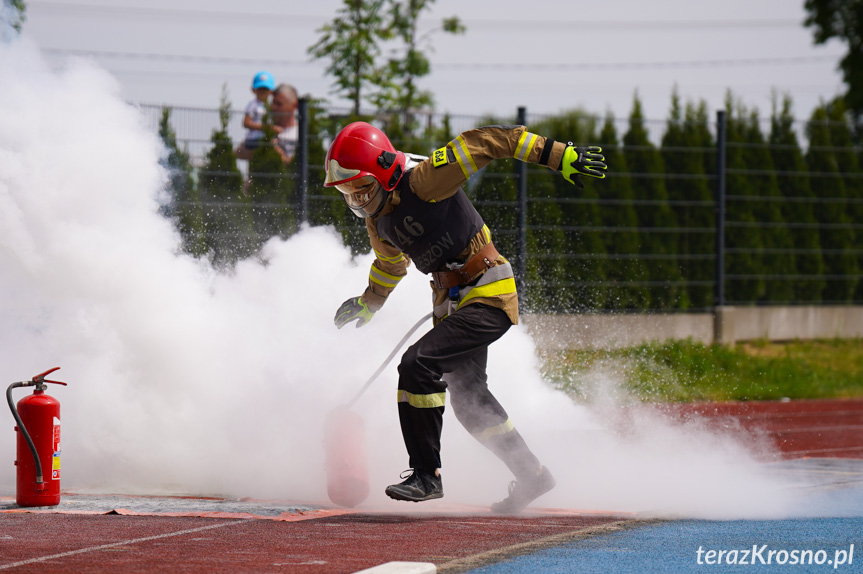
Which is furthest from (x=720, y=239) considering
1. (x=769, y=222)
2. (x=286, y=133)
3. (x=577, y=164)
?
(x=577, y=164)

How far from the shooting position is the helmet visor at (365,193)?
20.4 ft

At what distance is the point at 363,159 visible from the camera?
6152 millimetres

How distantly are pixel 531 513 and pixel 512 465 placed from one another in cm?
28

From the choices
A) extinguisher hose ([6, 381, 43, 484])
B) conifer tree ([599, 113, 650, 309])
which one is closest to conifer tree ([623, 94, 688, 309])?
conifer tree ([599, 113, 650, 309])

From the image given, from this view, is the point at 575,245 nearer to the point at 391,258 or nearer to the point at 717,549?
the point at 391,258

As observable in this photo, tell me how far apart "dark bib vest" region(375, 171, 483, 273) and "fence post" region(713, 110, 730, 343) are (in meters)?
9.45

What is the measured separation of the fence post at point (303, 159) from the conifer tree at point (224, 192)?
0.56m

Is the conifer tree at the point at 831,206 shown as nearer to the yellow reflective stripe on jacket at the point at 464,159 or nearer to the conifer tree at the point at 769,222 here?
the conifer tree at the point at 769,222

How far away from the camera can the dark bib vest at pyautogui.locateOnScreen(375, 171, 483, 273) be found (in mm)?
6234

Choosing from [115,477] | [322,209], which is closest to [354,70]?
[322,209]

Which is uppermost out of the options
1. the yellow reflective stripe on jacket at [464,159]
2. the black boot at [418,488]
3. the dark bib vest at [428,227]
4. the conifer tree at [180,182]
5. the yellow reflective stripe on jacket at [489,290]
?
the conifer tree at [180,182]

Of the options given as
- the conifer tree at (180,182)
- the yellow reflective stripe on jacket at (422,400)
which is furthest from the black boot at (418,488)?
the conifer tree at (180,182)

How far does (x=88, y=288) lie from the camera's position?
775 cm

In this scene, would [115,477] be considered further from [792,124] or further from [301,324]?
[792,124]
